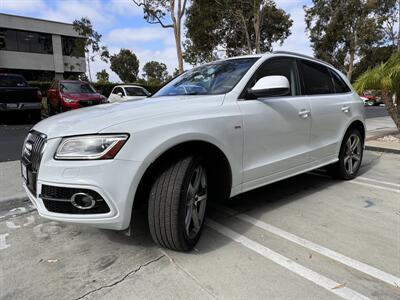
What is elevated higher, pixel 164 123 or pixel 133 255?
pixel 164 123

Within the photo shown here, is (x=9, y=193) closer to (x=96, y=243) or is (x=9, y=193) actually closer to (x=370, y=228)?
(x=96, y=243)

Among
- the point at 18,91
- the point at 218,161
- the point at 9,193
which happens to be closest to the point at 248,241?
the point at 218,161

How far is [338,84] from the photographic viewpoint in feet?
15.4

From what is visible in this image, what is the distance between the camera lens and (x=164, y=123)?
2.51m

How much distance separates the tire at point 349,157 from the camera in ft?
15.3

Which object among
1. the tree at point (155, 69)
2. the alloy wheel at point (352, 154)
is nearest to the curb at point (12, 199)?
the alloy wheel at point (352, 154)

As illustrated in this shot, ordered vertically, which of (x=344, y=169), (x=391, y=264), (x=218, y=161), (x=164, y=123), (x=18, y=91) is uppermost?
(x=18, y=91)

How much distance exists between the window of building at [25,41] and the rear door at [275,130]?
3716cm

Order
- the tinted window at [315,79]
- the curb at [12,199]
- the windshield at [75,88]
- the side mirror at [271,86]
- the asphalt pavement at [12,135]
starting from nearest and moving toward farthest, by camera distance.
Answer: the side mirror at [271,86]
the curb at [12,199]
the tinted window at [315,79]
the asphalt pavement at [12,135]
the windshield at [75,88]

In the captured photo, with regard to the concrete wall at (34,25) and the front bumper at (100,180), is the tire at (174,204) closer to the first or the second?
the front bumper at (100,180)

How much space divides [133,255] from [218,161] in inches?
41.4

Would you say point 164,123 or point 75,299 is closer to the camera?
point 75,299

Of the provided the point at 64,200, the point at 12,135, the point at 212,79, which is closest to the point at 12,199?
the point at 64,200

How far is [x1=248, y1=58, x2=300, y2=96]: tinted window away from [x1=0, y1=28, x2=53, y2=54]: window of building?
122 ft
